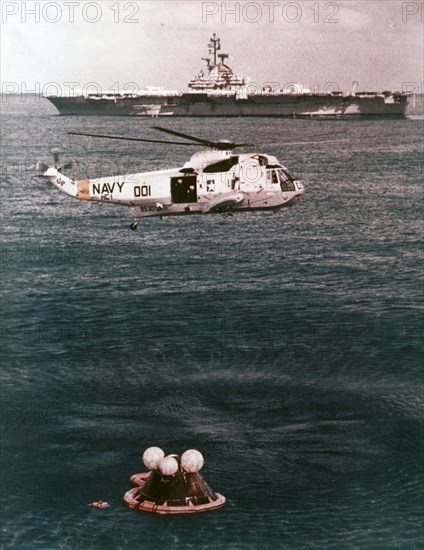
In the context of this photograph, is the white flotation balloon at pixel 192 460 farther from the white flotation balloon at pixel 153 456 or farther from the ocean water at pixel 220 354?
the ocean water at pixel 220 354

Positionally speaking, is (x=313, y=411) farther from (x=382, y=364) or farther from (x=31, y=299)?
(x=31, y=299)

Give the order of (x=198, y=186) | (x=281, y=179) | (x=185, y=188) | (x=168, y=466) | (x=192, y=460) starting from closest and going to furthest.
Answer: (x=198, y=186) < (x=185, y=188) < (x=281, y=179) < (x=192, y=460) < (x=168, y=466)

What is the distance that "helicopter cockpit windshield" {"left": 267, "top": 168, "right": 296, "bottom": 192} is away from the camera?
37.8m

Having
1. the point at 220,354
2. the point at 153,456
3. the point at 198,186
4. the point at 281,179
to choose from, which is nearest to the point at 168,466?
the point at 153,456

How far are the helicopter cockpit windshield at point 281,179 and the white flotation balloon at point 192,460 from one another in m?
32.8

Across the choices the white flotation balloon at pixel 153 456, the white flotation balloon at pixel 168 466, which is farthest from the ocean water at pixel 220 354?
the white flotation balloon at pixel 153 456

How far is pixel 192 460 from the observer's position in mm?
67625

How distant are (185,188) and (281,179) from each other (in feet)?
12.4

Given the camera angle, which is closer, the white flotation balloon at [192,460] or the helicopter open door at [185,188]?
the helicopter open door at [185,188]

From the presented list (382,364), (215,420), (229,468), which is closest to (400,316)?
(382,364)

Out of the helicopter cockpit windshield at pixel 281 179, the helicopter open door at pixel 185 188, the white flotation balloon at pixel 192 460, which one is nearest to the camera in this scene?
the helicopter open door at pixel 185 188

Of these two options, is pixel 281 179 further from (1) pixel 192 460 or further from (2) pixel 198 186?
(1) pixel 192 460

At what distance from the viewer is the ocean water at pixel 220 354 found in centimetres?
8950

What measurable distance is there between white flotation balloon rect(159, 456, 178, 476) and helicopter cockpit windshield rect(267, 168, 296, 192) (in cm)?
3571
